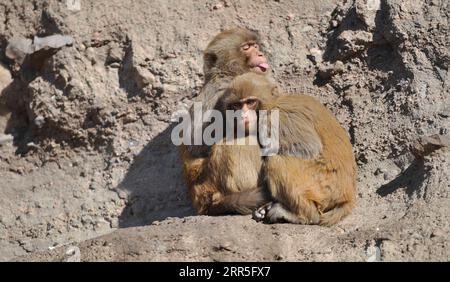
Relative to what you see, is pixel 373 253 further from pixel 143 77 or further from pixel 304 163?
pixel 143 77

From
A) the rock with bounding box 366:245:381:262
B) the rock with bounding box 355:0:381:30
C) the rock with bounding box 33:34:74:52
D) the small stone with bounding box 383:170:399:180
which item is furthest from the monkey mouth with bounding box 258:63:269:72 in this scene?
the rock with bounding box 33:34:74:52

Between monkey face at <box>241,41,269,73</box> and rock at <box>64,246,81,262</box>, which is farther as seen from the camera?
monkey face at <box>241,41,269,73</box>

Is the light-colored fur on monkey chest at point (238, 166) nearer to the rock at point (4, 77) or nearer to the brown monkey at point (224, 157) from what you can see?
the brown monkey at point (224, 157)

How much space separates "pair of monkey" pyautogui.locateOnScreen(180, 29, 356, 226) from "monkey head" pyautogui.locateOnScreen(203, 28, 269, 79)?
0.46m

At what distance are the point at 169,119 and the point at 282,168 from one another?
2.92 m

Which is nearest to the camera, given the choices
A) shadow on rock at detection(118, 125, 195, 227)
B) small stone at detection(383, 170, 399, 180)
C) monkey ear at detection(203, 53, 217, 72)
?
small stone at detection(383, 170, 399, 180)

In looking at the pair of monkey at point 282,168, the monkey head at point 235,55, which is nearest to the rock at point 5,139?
the monkey head at point 235,55

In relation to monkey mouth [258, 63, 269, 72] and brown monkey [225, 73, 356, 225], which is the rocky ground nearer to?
brown monkey [225, 73, 356, 225]

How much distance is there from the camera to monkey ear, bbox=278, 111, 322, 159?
11.2 m

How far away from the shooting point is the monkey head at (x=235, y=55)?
40.3ft

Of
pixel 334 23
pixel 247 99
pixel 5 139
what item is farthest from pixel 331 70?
pixel 5 139

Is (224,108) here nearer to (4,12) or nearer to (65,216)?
(65,216)

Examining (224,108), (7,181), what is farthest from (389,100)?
(7,181)

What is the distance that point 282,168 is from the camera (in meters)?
11.0
